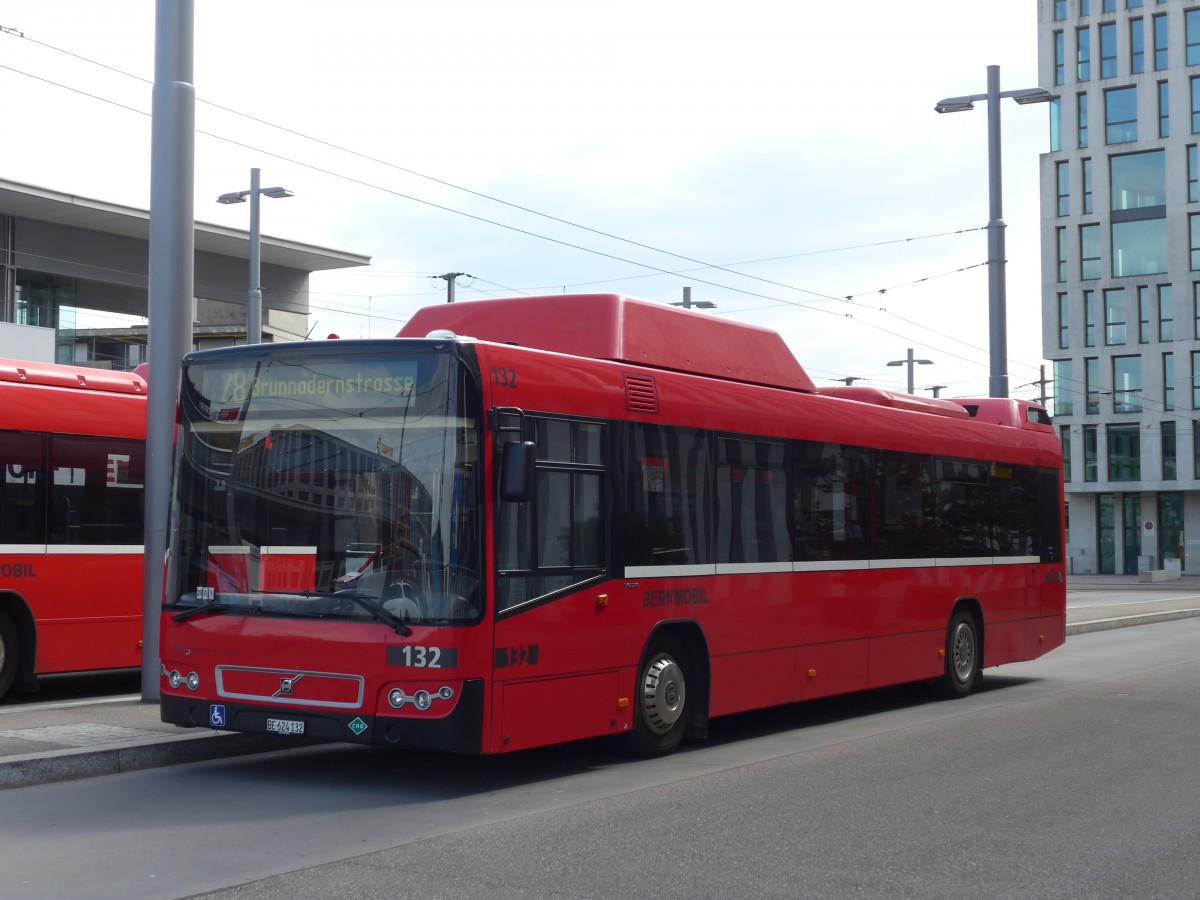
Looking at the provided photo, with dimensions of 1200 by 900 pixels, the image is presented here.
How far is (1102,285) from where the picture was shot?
6919cm

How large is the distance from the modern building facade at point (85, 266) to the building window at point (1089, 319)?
41.0m

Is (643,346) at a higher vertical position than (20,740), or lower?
higher

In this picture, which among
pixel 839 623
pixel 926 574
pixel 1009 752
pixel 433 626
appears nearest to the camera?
pixel 433 626

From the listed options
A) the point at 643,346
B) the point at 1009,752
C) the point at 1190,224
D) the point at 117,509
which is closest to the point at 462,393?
the point at 643,346

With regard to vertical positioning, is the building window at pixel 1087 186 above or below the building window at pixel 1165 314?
above

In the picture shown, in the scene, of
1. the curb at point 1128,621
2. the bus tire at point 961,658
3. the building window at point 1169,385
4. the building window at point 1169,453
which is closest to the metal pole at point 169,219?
the bus tire at point 961,658

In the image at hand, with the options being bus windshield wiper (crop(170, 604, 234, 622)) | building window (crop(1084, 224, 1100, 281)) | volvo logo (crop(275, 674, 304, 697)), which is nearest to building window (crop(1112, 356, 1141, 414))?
building window (crop(1084, 224, 1100, 281))

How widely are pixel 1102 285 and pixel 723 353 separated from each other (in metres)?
61.6

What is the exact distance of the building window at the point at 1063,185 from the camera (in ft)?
230

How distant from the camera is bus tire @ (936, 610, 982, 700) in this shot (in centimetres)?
1524

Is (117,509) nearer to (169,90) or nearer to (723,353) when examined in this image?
(169,90)

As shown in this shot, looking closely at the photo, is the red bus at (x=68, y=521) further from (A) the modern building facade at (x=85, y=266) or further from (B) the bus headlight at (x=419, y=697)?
(A) the modern building facade at (x=85, y=266)

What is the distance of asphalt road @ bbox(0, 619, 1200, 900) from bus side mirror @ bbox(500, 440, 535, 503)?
1823 millimetres

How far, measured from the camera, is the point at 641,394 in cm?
1066
